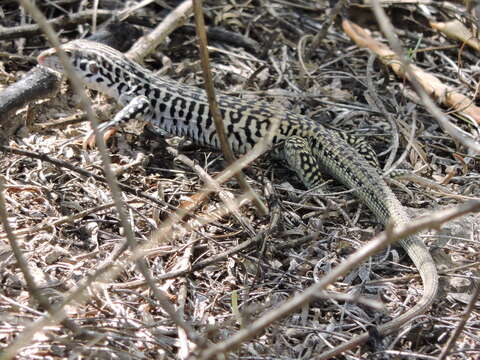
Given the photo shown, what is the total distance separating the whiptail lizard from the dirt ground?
17 centimetres

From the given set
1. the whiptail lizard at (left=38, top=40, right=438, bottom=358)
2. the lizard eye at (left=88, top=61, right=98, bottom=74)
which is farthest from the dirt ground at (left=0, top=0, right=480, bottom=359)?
the lizard eye at (left=88, top=61, right=98, bottom=74)

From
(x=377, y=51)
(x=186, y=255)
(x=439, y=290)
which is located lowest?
(x=439, y=290)

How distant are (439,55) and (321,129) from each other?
1.99m

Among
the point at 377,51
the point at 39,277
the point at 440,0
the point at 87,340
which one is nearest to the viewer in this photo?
the point at 87,340

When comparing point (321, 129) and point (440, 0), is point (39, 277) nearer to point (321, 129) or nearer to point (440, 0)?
point (321, 129)

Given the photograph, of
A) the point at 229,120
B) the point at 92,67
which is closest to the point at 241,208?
the point at 229,120

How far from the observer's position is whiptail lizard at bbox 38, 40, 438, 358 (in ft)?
16.4

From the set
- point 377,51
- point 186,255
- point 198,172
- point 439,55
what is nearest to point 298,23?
point 377,51

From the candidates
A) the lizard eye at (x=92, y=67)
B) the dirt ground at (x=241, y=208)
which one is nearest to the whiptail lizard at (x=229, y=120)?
the lizard eye at (x=92, y=67)

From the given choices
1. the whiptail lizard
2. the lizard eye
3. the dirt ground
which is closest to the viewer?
the dirt ground

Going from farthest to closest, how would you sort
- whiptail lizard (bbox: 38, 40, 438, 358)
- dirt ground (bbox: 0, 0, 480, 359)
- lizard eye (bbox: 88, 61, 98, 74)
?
lizard eye (bbox: 88, 61, 98, 74)
whiptail lizard (bbox: 38, 40, 438, 358)
dirt ground (bbox: 0, 0, 480, 359)

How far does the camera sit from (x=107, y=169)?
2426 mm

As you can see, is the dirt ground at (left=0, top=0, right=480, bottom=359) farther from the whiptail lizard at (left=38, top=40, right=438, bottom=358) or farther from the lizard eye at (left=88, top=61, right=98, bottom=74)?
the lizard eye at (left=88, top=61, right=98, bottom=74)

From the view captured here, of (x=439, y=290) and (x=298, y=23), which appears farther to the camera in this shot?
(x=298, y=23)
